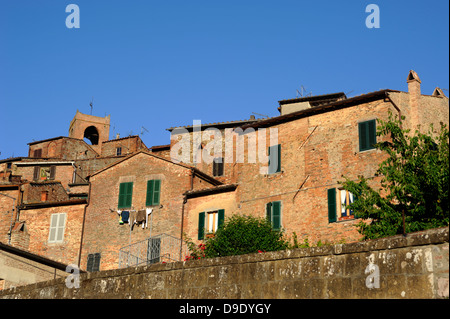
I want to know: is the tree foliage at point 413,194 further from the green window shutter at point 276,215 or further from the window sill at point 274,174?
the window sill at point 274,174

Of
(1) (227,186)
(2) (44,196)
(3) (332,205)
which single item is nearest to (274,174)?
(1) (227,186)

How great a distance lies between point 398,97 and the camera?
85.7 feet

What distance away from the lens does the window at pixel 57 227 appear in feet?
109

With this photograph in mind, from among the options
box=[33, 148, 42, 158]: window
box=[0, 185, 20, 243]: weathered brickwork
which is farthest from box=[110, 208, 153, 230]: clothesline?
box=[33, 148, 42, 158]: window

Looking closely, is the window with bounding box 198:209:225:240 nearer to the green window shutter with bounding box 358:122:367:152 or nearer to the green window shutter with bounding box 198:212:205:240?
the green window shutter with bounding box 198:212:205:240

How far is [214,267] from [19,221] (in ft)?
89.0

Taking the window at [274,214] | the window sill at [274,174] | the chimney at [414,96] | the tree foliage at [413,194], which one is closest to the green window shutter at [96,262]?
the window at [274,214]

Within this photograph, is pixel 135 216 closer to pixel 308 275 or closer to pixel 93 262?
pixel 93 262

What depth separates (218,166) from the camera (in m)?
38.3
